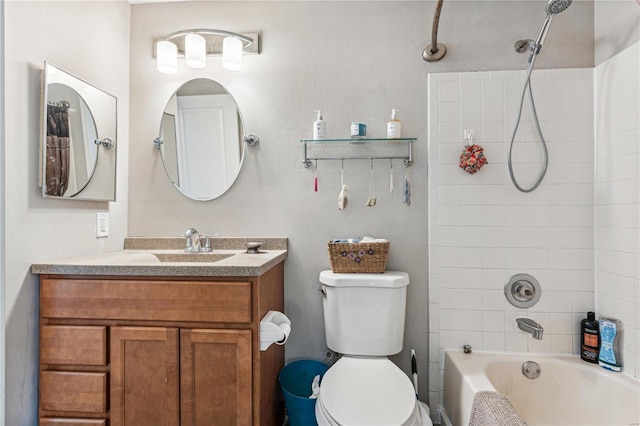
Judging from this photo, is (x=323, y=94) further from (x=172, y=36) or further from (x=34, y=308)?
(x=34, y=308)

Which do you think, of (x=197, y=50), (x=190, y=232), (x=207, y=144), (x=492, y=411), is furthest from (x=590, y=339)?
(x=197, y=50)

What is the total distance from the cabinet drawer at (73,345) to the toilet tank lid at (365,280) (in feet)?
3.14

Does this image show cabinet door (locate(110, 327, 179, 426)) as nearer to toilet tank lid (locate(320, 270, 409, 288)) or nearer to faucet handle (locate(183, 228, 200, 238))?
faucet handle (locate(183, 228, 200, 238))

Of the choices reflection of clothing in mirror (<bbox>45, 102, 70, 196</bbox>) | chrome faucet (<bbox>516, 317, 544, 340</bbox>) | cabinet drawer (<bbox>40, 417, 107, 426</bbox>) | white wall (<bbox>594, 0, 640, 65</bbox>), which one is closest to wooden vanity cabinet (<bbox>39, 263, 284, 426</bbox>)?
cabinet drawer (<bbox>40, 417, 107, 426</bbox>)

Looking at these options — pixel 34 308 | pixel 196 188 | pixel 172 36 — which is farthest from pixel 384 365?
pixel 172 36

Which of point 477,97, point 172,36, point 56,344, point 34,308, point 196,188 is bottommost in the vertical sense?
point 56,344

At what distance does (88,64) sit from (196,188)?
0.77 meters

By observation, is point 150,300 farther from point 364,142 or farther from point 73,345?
point 364,142

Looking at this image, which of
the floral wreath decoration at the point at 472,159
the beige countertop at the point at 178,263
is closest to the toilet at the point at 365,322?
the beige countertop at the point at 178,263

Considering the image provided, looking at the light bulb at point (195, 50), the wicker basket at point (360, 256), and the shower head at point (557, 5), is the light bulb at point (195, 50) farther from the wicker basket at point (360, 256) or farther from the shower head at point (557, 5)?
the shower head at point (557, 5)

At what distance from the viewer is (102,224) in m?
1.77

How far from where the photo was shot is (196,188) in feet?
6.40

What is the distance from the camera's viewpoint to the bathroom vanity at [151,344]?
133 cm

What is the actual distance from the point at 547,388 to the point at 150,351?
70.4 inches
